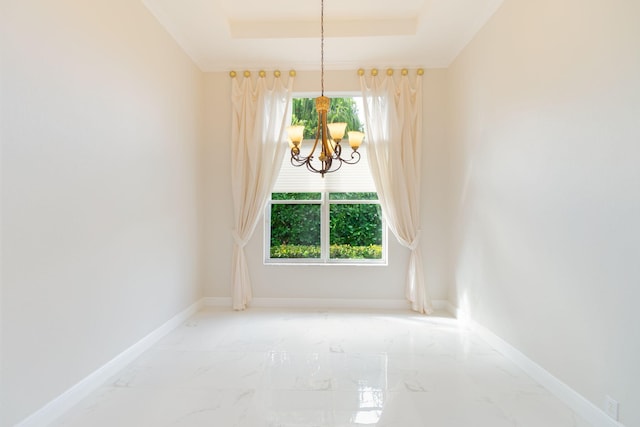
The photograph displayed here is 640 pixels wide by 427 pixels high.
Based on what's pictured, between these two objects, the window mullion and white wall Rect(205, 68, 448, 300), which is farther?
the window mullion

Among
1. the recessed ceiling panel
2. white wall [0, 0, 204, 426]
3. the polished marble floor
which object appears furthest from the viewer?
the recessed ceiling panel

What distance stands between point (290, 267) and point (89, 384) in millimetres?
2343

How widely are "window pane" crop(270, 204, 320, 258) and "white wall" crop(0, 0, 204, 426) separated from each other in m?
1.35

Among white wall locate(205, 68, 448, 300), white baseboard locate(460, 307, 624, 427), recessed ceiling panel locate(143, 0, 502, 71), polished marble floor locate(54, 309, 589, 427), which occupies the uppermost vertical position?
recessed ceiling panel locate(143, 0, 502, 71)

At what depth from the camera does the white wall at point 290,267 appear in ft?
13.2

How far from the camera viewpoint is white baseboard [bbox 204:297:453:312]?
403 cm

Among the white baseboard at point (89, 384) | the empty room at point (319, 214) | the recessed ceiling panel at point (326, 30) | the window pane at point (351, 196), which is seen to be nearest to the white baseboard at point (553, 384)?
the empty room at point (319, 214)

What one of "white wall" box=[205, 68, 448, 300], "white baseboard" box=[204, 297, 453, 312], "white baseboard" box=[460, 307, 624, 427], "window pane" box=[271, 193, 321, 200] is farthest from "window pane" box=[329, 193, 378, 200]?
"white baseboard" box=[460, 307, 624, 427]

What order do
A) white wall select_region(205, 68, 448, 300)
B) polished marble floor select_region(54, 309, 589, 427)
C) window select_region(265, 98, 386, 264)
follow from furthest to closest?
window select_region(265, 98, 386, 264) < white wall select_region(205, 68, 448, 300) < polished marble floor select_region(54, 309, 589, 427)

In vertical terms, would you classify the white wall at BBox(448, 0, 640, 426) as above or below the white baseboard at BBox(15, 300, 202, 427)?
above

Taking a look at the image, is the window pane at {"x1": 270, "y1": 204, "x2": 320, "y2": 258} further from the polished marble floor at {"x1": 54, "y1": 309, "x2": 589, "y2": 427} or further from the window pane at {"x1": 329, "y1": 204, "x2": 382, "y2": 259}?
the polished marble floor at {"x1": 54, "y1": 309, "x2": 589, "y2": 427}

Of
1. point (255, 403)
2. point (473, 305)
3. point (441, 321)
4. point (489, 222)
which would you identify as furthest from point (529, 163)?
point (255, 403)

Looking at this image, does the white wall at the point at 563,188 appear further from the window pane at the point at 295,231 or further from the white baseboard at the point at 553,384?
the window pane at the point at 295,231

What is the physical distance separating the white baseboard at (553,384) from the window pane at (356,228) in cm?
162
